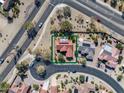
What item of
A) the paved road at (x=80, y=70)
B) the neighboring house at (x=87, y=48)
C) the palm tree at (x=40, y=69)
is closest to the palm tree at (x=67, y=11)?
the neighboring house at (x=87, y=48)

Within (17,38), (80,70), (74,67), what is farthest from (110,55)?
(17,38)

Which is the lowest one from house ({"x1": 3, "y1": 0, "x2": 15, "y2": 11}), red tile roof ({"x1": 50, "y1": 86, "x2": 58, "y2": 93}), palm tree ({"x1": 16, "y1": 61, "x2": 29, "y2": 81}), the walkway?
red tile roof ({"x1": 50, "y1": 86, "x2": 58, "y2": 93})

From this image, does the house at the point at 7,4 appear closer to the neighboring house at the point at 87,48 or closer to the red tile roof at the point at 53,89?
the neighboring house at the point at 87,48

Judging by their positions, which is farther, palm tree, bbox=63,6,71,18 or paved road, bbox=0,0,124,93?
paved road, bbox=0,0,124,93

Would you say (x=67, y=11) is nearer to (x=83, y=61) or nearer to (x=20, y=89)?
(x=83, y=61)

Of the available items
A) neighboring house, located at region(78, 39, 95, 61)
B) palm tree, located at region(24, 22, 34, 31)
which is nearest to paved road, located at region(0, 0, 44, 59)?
palm tree, located at region(24, 22, 34, 31)

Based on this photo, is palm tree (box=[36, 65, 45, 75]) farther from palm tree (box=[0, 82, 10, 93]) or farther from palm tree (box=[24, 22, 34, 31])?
palm tree (box=[24, 22, 34, 31])

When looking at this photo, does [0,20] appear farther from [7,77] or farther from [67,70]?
[67,70]

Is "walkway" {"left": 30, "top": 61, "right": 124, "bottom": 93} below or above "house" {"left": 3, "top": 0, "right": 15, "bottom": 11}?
below
